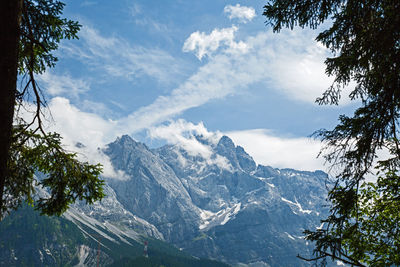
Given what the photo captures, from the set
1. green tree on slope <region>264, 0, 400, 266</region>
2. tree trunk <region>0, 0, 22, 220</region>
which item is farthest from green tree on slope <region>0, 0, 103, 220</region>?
green tree on slope <region>264, 0, 400, 266</region>

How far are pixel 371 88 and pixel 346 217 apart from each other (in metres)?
3.55

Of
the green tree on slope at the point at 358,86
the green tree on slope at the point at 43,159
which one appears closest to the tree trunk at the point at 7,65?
the green tree on slope at the point at 43,159

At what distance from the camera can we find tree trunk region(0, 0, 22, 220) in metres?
5.14

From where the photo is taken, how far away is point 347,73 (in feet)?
31.7

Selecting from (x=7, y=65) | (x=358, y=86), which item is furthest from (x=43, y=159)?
(x=358, y=86)

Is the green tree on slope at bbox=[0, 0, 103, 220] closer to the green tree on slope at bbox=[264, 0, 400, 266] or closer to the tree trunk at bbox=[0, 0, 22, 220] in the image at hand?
the tree trunk at bbox=[0, 0, 22, 220]

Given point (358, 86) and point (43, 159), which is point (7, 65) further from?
point (358, 86)

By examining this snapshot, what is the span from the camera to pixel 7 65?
5.20 meters

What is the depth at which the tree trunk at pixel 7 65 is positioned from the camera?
5141mm

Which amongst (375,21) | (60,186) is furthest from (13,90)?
(375,21)

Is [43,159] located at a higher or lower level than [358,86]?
lower

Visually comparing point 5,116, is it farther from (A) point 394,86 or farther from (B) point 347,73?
(B) point 347,73

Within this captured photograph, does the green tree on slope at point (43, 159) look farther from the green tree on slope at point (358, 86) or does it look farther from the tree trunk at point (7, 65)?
the green tree on slope at point (358, 86)

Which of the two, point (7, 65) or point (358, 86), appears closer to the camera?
point (7, 65)
